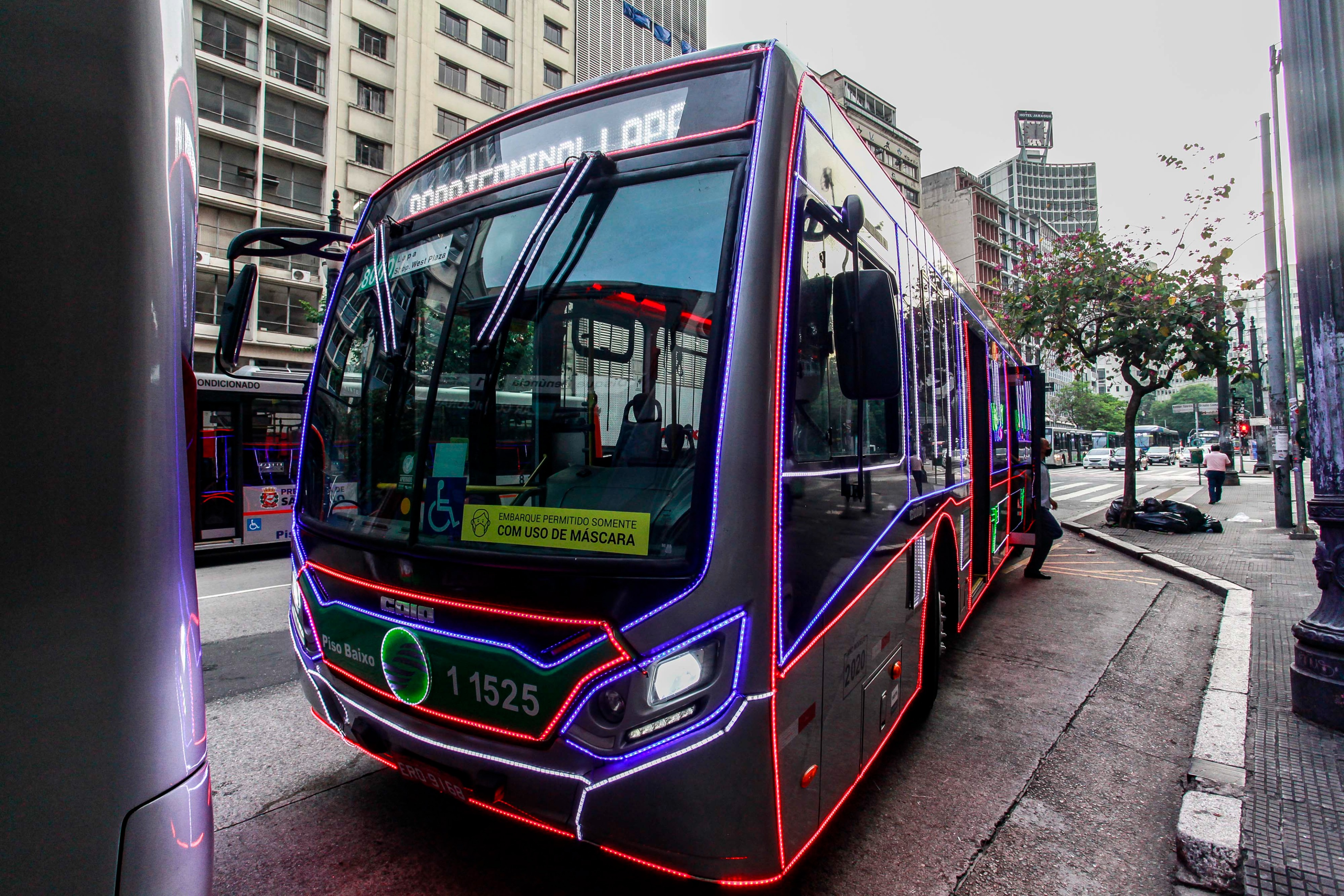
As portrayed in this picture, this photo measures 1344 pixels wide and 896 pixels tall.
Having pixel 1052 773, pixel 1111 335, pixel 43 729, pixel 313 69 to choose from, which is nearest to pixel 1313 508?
pixel 1052 773

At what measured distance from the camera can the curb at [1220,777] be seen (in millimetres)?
2826

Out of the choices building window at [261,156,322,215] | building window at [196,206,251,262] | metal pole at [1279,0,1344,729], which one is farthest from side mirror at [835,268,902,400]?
building window at [261,156,322,215]

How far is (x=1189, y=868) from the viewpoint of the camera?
9.35ft

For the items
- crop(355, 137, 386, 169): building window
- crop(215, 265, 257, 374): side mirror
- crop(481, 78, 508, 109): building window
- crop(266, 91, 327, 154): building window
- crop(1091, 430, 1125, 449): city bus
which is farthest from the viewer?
crop(1091, 430, 1125, 449): city bus

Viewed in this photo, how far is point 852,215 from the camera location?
8.56 ft

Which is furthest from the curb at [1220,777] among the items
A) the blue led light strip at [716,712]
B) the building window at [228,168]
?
the building window at [228,168]

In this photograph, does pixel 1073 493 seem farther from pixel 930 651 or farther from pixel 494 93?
pixel 494 93

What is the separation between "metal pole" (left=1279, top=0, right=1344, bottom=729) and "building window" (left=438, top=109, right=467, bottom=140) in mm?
33427

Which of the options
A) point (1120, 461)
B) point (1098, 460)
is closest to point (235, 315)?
point (1120, 461)

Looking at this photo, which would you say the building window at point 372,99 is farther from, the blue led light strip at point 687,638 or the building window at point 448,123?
the blue led light strip at point 687,638

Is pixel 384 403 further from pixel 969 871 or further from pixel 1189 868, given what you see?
pixel 1189 868

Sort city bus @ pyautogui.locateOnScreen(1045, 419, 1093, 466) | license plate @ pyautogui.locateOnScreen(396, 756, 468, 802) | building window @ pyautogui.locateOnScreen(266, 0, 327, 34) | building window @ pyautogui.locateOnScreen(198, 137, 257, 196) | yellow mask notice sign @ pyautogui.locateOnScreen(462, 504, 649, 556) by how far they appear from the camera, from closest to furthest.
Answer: yellow mask notice sign @ pyautogui.locateOnScreen(462, 504, 649, 556), license plate @ pyautogui.locateOnScreen(396, 756, 468, 802), building window @ pyautogui.locateOnScreen(198, 137, 257, 196), building window @ pyautogui.locateOnScreen(266, 0, 327, 34), city bus @ pyautogui.locateOnScreen(1045, 419, 1093, 466)

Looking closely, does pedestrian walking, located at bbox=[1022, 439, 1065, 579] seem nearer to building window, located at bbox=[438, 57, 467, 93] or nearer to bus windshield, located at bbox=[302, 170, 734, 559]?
bus windshield, located at bbox=[302, 170, 734, 559]

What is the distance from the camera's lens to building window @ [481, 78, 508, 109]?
3434 centimetres
